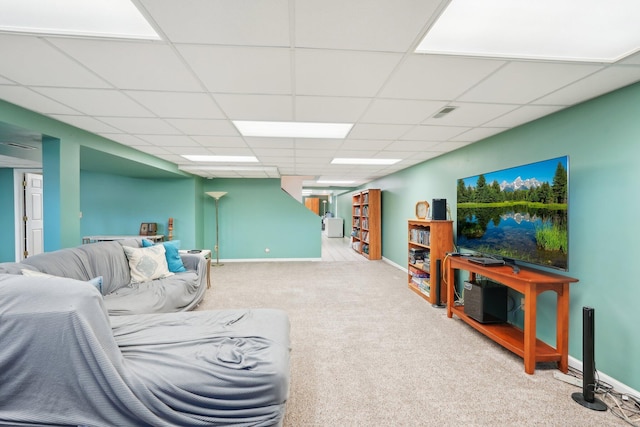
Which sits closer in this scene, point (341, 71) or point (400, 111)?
point (341, 71)

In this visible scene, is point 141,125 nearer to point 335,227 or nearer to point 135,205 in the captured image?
point 135,205

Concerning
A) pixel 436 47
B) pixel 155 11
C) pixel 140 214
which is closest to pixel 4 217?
pixel 140 214

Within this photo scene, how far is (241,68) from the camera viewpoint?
5.54 feet

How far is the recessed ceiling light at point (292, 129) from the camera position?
2791mm

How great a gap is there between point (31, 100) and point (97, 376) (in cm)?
241

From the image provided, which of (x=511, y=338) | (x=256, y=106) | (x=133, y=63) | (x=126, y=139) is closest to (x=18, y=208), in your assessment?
(x=126, y=139)

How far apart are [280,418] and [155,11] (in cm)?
203

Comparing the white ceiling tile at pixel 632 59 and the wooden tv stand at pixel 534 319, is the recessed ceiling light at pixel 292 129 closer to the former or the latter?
the white ceiling tile at pixel 632 59

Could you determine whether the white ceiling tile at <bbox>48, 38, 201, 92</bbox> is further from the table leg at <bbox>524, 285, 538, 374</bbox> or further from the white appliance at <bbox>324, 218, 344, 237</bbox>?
the white appliance at <bbox>324, 218, 344, 237</bbox>

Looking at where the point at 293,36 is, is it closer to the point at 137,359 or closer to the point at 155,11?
the point at 155,11

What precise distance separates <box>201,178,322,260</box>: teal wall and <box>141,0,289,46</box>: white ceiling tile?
559 cm

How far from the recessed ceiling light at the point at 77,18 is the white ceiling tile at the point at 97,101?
0.71 m

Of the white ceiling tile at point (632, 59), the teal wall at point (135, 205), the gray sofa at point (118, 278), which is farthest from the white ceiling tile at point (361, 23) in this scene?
the teal wall at point (135, 205)

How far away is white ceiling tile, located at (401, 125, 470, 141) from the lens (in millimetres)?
2889
